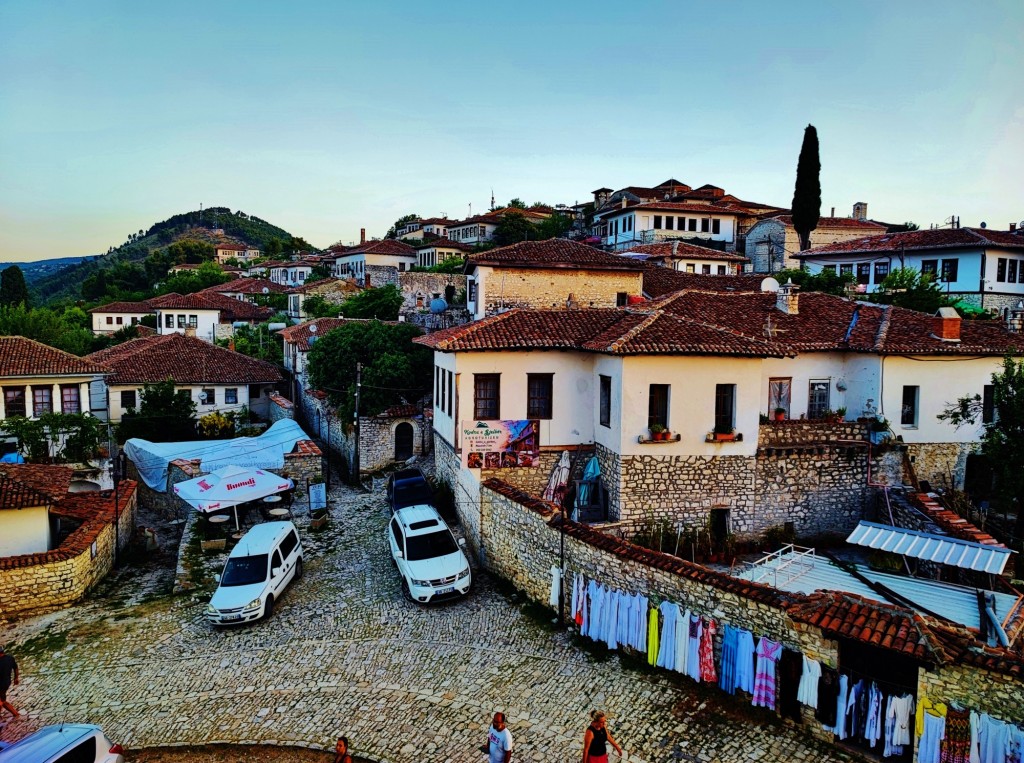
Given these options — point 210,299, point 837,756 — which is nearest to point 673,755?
point 837,756

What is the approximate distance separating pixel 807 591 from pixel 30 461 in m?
26.4

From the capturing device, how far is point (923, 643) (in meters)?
8.35

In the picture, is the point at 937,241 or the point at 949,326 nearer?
the point at 949,326

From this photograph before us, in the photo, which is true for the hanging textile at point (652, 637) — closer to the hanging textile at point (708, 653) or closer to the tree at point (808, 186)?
the hanging textile at point (708, 653)

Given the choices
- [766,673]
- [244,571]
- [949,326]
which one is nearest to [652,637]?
[766,673]

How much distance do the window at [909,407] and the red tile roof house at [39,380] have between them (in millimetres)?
31414

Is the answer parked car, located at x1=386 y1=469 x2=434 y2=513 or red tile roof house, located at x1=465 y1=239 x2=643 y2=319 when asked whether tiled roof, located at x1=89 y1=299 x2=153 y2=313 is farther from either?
parked car, located at x1=386 y1=469 x2=434 y2=513

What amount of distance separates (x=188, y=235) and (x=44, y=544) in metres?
159

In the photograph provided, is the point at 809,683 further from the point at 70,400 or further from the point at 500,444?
the point at 70,400

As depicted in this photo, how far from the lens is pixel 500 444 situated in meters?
18.6

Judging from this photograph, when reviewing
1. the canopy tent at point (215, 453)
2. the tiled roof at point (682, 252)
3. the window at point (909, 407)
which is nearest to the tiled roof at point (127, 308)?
the canopy tent at point (215, 453)

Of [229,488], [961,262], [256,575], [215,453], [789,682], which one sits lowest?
[256,575]

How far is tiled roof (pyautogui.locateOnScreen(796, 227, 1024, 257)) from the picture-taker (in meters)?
34.1

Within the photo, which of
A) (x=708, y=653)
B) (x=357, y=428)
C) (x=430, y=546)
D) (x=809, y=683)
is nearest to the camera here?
(x=809, y=683)
